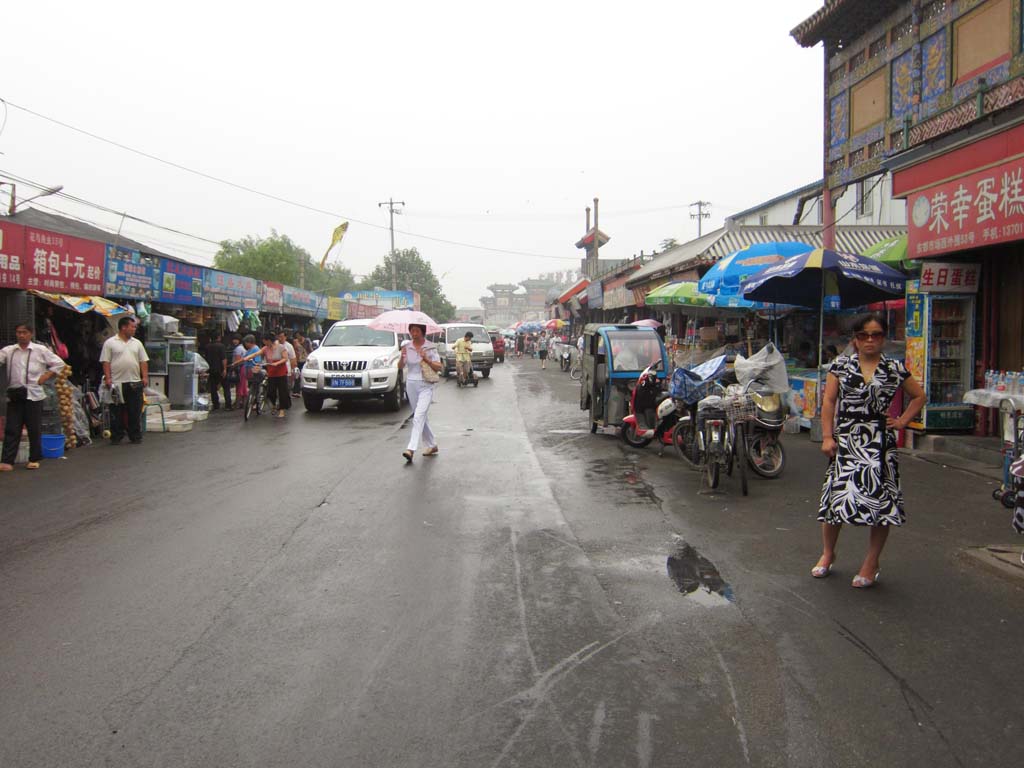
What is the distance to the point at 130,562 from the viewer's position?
5547 millimetres

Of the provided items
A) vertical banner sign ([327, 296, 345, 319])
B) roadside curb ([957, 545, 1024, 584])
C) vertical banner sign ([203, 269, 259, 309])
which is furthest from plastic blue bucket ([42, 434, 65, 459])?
vertical banner sign ([327, 296, 345, 319])

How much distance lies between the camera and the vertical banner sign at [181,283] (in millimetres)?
17078

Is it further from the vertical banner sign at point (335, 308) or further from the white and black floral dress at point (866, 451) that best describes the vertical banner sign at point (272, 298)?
the white and black floral dress at point (866, 451)

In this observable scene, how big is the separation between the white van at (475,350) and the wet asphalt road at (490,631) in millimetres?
22045

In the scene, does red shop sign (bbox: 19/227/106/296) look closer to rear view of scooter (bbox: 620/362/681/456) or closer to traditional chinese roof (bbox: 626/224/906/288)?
rear view of scooter (bbox: 620/362/681/456)

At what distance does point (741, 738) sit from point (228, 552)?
13.2 feet

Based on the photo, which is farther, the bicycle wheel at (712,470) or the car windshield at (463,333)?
the car windshield at (463,333)

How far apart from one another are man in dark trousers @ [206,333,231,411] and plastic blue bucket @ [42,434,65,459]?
665 cm

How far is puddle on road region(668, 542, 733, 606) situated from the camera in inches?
191

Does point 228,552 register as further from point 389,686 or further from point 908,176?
point 908,176

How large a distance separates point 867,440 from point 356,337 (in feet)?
46.3

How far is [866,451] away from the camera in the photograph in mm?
4934

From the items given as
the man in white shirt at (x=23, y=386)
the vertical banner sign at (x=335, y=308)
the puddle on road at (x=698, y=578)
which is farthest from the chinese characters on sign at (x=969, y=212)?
the vertical banner sign at (x=335, y=308)

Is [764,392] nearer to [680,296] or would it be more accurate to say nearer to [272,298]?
[680,296]
